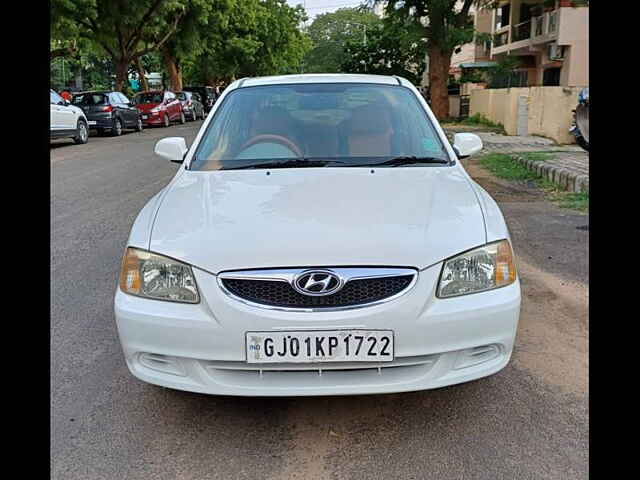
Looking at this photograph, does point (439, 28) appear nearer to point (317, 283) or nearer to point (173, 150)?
point (173, 150)

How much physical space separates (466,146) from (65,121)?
14020 mm

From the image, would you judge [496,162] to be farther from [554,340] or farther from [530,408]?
[530,408]

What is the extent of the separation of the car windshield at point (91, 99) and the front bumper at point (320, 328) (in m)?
18.9

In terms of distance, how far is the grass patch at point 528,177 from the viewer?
25.4 ft

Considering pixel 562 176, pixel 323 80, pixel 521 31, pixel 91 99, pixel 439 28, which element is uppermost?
pixel 521 31

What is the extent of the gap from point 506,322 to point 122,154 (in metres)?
13.2

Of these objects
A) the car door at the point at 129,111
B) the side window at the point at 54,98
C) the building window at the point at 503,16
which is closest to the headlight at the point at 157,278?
the side window at the point at 54,98

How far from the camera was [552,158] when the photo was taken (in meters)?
10.7

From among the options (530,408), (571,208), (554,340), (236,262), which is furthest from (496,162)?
(236,262)

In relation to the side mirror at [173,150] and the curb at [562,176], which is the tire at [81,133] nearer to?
the curb at [562,176]

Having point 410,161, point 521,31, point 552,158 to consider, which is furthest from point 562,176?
point 521,31

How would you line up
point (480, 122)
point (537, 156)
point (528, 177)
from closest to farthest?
point (528, 177) → point (537, 156) → point (480, 122)
